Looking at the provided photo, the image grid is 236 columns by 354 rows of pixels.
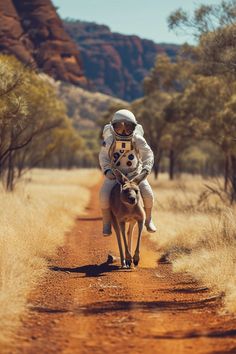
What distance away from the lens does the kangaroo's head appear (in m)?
9.09

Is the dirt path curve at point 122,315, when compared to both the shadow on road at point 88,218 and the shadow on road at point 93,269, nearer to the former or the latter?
the shadow on road at point 93,269

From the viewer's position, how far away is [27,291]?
7.00 m

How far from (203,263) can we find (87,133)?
134487 millimetres

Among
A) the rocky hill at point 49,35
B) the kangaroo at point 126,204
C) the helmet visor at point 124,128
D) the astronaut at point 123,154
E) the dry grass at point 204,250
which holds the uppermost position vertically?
the rocky hill at point 49,35

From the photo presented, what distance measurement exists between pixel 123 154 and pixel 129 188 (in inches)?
31.7

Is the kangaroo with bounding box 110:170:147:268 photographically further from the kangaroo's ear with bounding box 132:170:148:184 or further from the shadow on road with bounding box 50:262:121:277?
the shadow on road with bounding box 50:262:121:277

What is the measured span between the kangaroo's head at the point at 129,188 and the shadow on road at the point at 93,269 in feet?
3.77

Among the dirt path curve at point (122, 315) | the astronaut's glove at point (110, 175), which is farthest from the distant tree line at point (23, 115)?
the dirt path curve at point (122, 315)

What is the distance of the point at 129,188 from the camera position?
361 inches

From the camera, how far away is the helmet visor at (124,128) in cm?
967

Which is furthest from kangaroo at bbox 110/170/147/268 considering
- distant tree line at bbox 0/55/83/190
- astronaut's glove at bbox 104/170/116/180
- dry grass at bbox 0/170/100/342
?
distant tree line at bbox 0/55/83/190

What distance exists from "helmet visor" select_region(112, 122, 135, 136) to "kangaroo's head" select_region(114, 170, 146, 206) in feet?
2.29

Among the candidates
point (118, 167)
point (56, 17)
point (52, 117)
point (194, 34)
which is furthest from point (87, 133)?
point (118, 167)

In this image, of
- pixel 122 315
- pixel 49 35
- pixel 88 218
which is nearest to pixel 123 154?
pixel 122 315
